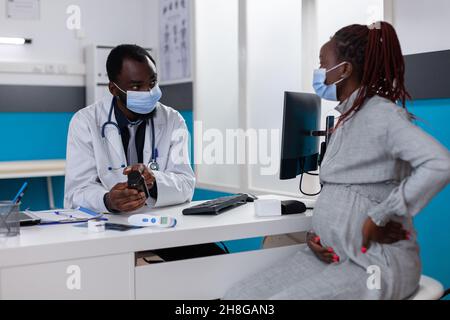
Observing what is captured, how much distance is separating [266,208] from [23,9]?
10.5ft

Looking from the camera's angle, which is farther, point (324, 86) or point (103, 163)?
point (103, 163)

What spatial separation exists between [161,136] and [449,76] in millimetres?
1146

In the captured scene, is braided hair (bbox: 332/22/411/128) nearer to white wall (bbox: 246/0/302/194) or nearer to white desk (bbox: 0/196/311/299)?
white desk (bbox: 0/196/311/299)

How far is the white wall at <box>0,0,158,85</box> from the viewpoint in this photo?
405 cm

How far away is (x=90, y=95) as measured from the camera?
13.6 ft

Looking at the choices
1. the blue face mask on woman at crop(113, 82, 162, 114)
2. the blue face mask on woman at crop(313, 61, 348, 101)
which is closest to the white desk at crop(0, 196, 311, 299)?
the blue face mask on woman at crop(313, 61, 348, 101)

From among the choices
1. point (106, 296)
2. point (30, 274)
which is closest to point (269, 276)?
point (106, 296)

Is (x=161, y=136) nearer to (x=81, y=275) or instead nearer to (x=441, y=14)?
(x=81, y=275)

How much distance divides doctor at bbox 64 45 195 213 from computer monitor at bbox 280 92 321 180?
1.31 feet

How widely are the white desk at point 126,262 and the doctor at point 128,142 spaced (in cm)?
29

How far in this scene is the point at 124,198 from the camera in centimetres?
162

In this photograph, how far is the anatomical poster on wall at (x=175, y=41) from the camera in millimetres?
4078

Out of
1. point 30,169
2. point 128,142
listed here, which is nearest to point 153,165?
point 128,142

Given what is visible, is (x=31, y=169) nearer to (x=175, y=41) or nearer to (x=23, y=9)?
(x=23, y=9)
